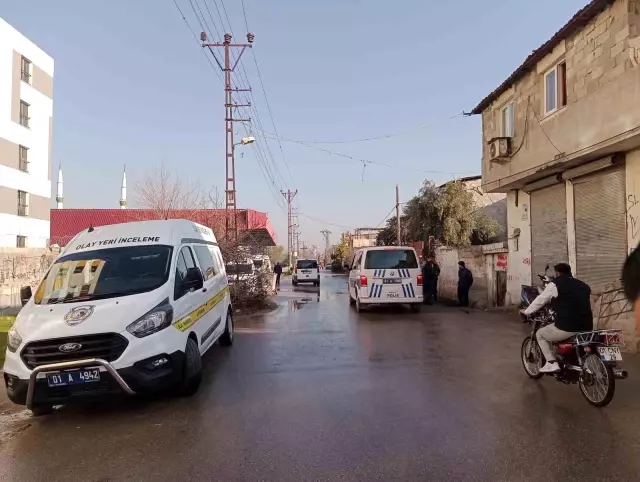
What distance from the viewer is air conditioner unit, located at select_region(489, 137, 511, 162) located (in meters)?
14.0

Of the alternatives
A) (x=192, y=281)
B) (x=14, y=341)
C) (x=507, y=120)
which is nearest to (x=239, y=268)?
(x=507, y=120)

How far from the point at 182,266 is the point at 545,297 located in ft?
15.7

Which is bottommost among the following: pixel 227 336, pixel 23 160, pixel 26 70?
pixel 227 336

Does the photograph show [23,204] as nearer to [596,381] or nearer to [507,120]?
[507,120]

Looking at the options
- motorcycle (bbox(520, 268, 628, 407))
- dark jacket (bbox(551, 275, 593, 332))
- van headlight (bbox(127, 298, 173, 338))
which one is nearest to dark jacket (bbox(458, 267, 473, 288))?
motorcycle (bbox(520, 268, 628, 407))

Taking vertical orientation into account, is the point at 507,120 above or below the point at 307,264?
above

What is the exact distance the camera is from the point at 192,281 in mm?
7059

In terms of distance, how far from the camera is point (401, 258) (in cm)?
1509

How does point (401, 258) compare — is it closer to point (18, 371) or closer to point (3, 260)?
point (18, 371)

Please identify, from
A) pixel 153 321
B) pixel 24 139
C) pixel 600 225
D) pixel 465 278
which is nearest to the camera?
pixel 153 321

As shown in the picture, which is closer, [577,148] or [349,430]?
[349,430]

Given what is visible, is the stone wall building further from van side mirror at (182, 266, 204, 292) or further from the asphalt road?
van side mirror at (182, 266, 204, 292)

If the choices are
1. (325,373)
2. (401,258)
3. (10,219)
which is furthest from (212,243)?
(10,219)

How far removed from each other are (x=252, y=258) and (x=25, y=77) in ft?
82.7
